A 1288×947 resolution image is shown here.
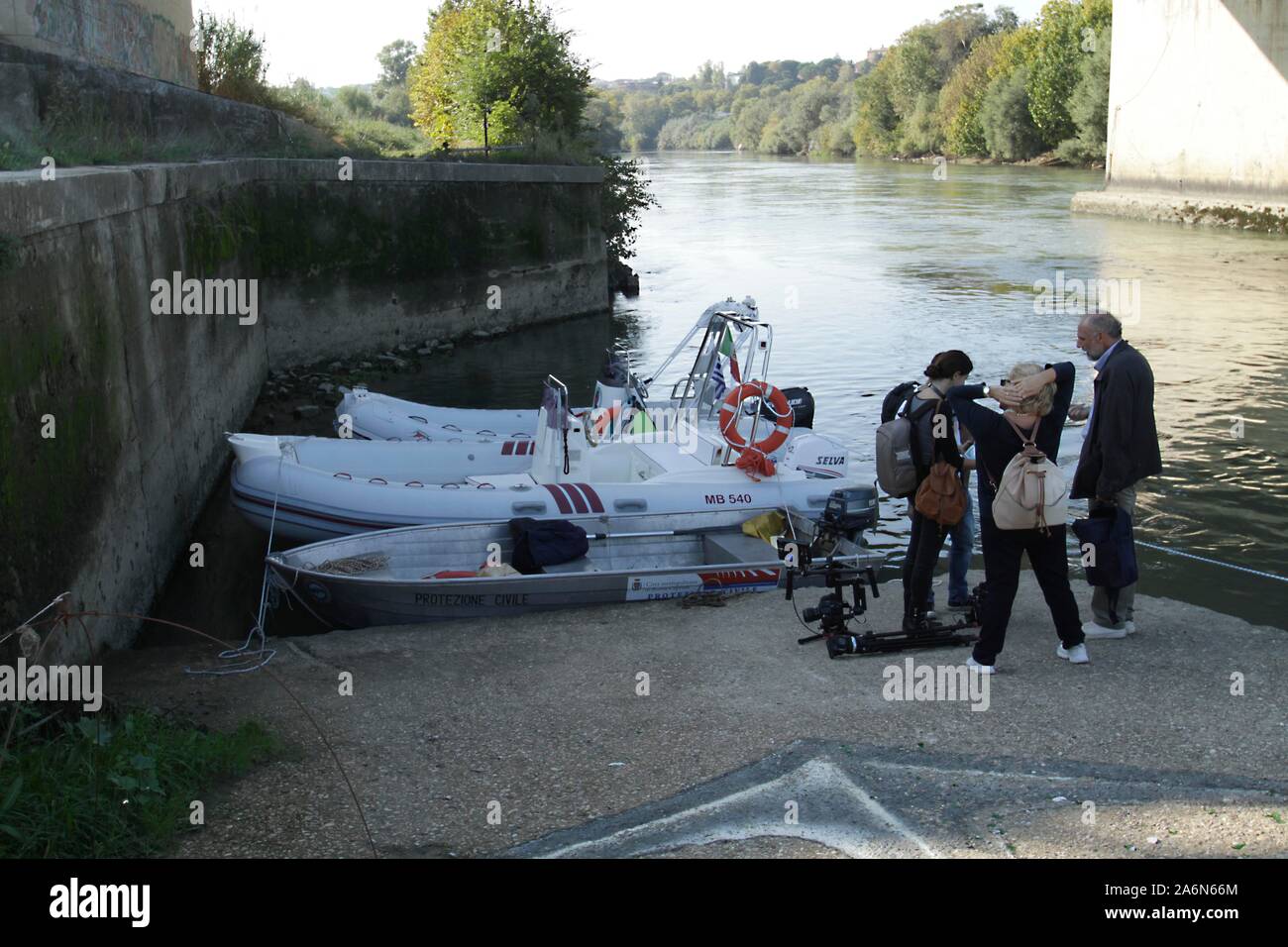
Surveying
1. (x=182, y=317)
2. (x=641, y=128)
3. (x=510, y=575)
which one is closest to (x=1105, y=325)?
(x=510, y=575)

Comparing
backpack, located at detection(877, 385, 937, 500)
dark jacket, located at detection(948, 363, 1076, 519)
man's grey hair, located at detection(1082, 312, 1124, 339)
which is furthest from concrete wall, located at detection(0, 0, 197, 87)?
man's grey hair, located at detection(1082, 312, 1124, 339)

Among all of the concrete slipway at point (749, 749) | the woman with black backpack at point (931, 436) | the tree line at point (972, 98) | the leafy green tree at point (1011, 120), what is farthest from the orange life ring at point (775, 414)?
the leafy green tree at point (1011, 120)

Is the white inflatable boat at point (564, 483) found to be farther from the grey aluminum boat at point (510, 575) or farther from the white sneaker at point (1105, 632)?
the white sneaker at point (1105, 632)

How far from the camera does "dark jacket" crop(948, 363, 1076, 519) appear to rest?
6277 millimetres

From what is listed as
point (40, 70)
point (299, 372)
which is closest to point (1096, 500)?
point (40, 70)

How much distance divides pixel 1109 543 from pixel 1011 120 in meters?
77.3

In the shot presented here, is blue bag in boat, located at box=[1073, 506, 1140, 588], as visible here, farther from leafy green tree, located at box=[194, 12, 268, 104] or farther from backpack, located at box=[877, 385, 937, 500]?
leafy green tree, located at box=[194, 12, 268, 104]

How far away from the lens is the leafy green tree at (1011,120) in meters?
77.4

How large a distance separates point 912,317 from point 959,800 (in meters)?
22.0

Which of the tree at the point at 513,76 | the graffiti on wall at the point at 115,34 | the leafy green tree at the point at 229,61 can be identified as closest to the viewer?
the graffiti on wall at the point at 115,34

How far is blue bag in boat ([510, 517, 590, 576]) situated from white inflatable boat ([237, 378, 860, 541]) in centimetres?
80

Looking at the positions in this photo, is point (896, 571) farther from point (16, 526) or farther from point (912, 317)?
point (912, 317)

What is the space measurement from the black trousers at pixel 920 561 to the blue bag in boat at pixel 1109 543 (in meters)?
0.79
